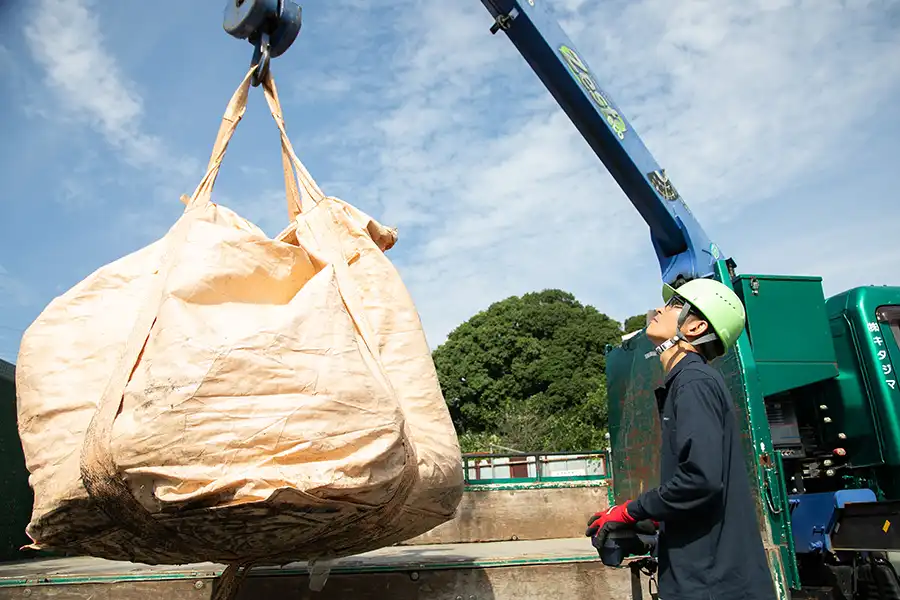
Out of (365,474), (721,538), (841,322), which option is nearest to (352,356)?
(365,474)

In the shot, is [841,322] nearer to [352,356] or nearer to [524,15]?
[524,15]

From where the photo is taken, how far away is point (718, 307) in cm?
243

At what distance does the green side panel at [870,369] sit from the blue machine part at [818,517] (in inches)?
12.2

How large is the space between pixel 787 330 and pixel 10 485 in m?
6.76

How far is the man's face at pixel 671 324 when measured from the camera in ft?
8.02

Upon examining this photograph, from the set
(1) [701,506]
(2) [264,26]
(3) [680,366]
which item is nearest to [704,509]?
(1) [701,506]

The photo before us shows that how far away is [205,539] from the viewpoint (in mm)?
2016

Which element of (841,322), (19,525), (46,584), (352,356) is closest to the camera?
(352,356)

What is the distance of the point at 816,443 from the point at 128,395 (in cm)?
414

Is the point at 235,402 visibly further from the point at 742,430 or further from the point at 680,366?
the point at 742,430

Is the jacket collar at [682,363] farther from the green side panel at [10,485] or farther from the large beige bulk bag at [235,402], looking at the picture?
the green side panel at [10,485]

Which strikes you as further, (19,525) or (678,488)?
(19,525)

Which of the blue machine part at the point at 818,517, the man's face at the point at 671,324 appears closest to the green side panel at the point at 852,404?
the blue machine part at the point at 818,517

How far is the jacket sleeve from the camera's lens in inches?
80.3
